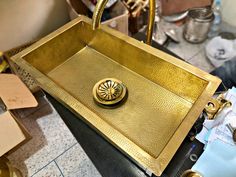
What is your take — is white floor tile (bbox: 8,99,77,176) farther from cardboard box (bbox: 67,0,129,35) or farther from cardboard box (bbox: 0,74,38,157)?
cardboard box (bbox: 67,0,129,35)

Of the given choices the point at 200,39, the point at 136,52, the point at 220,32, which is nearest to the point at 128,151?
the point at 136,52

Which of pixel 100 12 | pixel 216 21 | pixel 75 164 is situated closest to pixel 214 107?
pixel 100 12

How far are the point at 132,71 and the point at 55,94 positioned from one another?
1.13 feet

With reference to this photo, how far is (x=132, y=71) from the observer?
0.89 meters

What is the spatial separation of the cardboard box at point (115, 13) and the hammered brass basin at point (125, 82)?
19.7 inches

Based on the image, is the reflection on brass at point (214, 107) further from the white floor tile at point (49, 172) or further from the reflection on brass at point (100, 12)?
the white floor tile at point (49, 172)

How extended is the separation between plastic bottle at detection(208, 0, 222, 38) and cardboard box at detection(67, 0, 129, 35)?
2.58 ft

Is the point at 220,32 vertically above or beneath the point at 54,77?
above

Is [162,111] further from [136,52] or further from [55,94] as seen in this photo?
[55,94]

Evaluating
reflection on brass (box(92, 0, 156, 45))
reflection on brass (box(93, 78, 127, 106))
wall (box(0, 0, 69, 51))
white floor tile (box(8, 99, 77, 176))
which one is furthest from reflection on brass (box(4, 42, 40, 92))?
reflection on brass (box(92, 0, 156, 45))

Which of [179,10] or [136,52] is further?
[179,10]

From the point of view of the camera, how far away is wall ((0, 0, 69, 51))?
1.27 metres

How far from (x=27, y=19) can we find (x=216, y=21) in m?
1.46

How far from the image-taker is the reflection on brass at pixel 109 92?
784 millimetres
